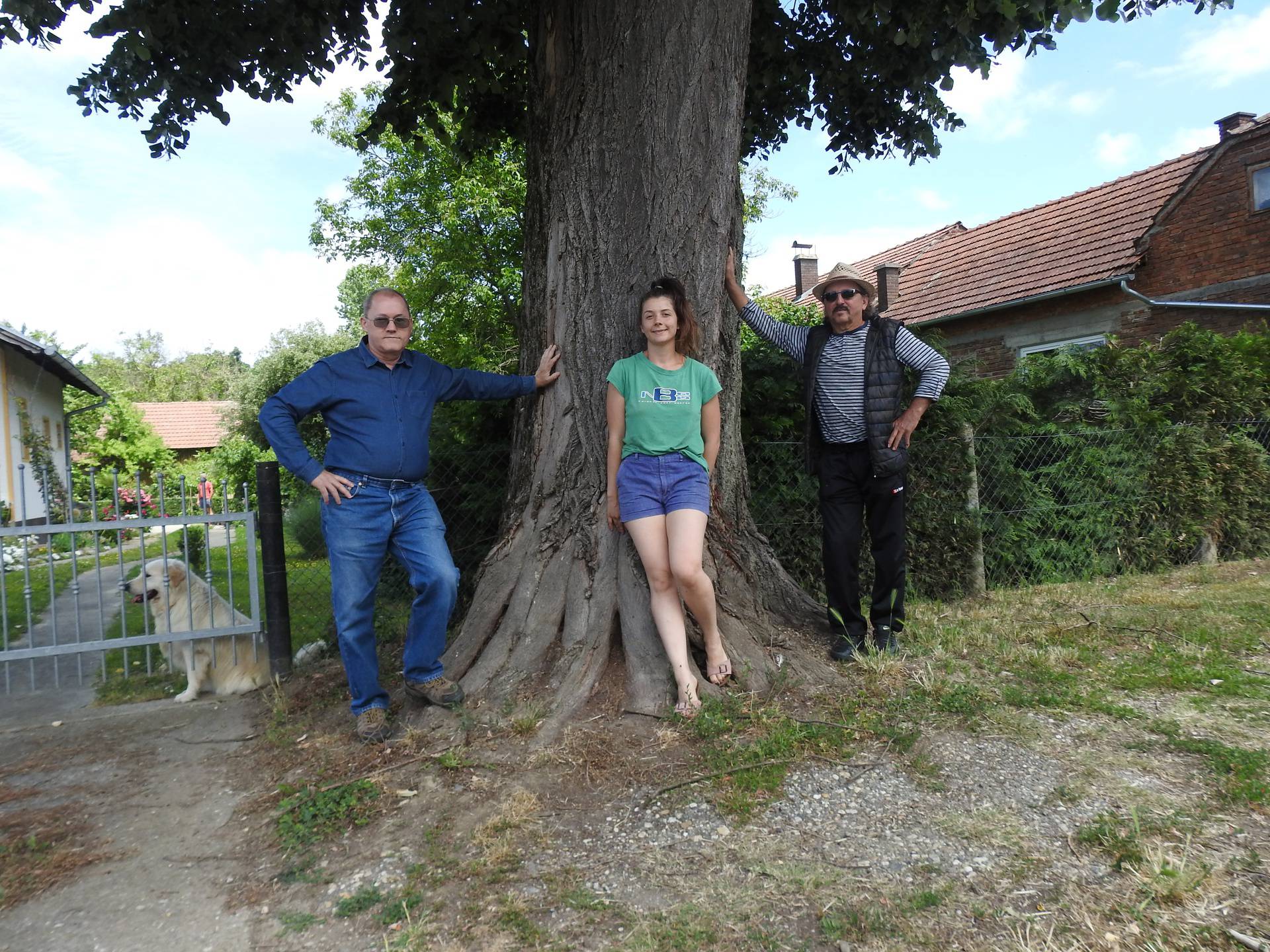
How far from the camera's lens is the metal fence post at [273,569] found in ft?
17.4

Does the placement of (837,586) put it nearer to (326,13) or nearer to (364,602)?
(364,602)

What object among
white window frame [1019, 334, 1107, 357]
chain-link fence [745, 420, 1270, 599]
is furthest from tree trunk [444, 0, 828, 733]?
white window frame [1019, 334, 1107, 357]

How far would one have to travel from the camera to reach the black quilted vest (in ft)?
14.8

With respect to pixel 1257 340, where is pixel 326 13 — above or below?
above

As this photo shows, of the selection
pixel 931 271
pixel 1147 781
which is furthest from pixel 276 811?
pixel 931 271

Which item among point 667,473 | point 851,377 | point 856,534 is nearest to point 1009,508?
point 856,534

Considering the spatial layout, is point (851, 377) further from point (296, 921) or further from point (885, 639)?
point (296, 921)

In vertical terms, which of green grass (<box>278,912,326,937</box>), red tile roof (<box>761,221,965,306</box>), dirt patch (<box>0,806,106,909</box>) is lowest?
green grass (<box>278,912,326,937</box>)

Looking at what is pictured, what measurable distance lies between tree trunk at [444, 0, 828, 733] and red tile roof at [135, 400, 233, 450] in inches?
2022

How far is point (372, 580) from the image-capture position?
402 cm

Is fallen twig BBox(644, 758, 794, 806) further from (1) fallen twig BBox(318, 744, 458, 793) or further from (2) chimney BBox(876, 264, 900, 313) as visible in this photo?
(2) chimney BBox(876, 264, 900, 313)

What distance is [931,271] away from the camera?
67.5 feet

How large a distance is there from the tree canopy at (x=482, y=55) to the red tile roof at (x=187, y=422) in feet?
159

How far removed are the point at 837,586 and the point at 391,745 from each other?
2.37m
